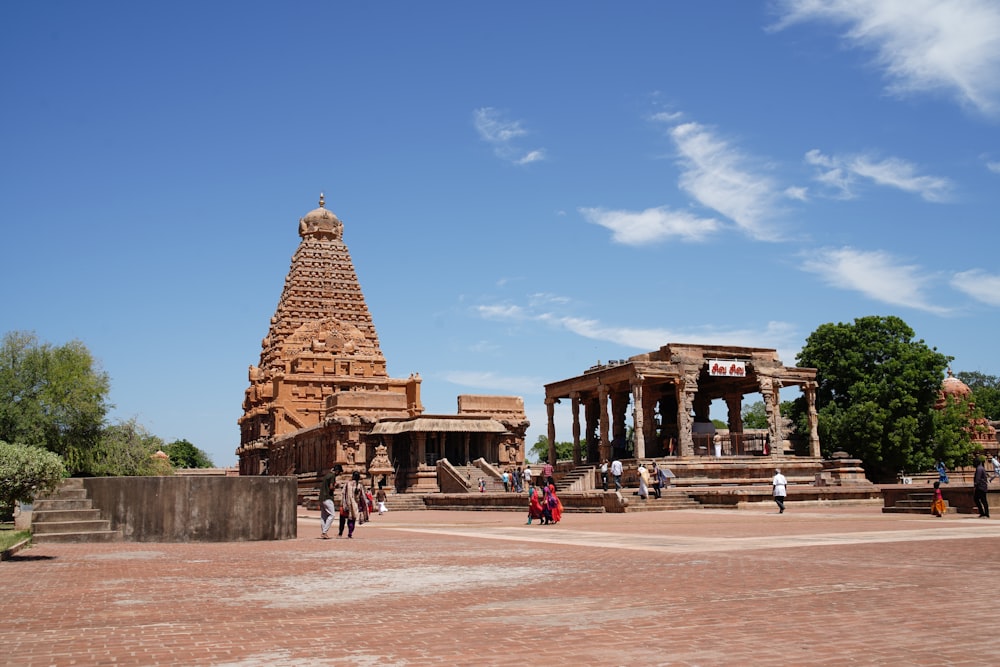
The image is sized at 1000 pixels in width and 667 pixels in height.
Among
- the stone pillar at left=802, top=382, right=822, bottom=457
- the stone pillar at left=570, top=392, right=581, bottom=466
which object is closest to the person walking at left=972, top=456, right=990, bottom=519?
the stone pillar at left=802, top=382, right=822, bottom=457

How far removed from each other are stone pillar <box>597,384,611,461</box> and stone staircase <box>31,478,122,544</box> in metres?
27.4

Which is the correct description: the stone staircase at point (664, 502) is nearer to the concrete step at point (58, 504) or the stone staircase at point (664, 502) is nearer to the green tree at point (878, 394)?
the concrete step at point (58, 504)

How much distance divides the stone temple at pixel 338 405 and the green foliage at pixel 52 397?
40.0 feet

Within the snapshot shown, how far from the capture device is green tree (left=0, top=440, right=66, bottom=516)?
14.6m

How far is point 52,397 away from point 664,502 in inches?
1098

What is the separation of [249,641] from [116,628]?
1.40m

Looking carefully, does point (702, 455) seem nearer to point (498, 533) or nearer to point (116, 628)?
point (498, 533)

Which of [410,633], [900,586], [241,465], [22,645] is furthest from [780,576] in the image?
[241,465]

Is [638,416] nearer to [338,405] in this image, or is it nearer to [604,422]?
[604,422]

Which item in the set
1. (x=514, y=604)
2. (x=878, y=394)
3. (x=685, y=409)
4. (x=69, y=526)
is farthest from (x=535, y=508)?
(x=878, y=394)

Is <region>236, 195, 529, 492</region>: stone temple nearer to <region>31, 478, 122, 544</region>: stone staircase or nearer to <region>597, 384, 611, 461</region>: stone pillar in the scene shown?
<region>597, 384, 611, 461</region>: stone pillar

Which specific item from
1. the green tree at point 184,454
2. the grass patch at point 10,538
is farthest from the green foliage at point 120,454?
the green tree at point 184,454

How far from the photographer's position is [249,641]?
6754 millimetres

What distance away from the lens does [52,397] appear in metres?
41.2
